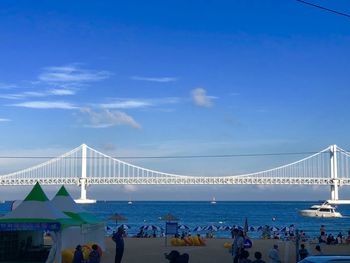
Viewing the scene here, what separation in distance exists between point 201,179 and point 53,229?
78.5 metres

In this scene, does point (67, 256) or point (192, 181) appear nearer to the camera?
point (67, 256)

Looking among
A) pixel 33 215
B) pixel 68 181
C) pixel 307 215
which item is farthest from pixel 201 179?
pixel 33 215

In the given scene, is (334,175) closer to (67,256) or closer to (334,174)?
(334,174)

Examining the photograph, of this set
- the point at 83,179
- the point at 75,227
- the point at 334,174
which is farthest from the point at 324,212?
the point at 75,227

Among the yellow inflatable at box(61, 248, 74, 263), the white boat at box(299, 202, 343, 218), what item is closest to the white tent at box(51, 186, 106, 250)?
the yellow inflatable at box(61, 248, 74, 263)

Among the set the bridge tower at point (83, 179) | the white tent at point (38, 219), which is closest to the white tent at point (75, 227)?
the white tent at point (38, 219)

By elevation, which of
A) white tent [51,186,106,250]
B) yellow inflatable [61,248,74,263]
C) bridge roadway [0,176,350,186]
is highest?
bridge roadway [0,176,350,186]

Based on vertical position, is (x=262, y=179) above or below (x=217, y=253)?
above

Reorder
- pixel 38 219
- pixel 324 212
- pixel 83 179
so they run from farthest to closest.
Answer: pixel 83 179 < pixel 324 212 < pixel 38 219

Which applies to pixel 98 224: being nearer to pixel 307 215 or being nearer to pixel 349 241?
pixel 349 241

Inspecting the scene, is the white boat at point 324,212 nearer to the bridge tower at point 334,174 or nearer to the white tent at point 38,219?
the bridge tower at point 334,174

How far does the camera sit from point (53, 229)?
1525 cm

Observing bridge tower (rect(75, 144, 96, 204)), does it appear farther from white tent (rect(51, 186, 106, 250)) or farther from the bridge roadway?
white tent (rect(51, 186, 106, 250))

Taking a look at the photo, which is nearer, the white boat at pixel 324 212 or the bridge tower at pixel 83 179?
the white boat at pixel 324 212
